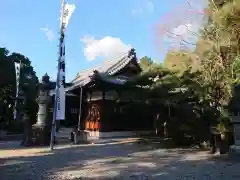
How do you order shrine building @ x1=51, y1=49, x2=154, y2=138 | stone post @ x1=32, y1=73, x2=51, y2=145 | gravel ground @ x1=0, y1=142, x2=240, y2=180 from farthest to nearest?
shrine building @ x1=51, y1=49, x2=154, y2=138 → stone post @ x1=32, y1=73, x2=51, y2=145 → gravel ground @ x1=0, y1=142, x2=240, y2=180

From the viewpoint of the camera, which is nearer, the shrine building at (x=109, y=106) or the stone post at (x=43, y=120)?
the stone post at (x=43, y=120)

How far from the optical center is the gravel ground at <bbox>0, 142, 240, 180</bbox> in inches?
328

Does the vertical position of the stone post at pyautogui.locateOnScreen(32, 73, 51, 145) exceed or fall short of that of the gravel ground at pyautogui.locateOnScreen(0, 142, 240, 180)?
it exceeds it

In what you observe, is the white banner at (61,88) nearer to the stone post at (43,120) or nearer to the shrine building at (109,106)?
the stone post at (43,120)

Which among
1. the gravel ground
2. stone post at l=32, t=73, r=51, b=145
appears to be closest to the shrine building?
stone post at l=32, t=73, r=51, b=145

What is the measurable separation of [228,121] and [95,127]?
35.0 feet

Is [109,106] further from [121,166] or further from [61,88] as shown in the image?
[121,166]

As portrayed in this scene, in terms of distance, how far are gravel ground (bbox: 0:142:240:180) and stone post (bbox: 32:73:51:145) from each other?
3452 mm

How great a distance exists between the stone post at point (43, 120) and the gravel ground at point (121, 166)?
3.45 meters

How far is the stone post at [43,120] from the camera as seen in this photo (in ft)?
53.9

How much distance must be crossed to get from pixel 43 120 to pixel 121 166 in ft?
27.8

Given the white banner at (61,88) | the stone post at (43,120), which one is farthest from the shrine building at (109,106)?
the white banner at (61,88)

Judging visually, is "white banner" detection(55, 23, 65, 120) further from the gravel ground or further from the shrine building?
the shrine building

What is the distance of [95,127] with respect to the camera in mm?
20281
